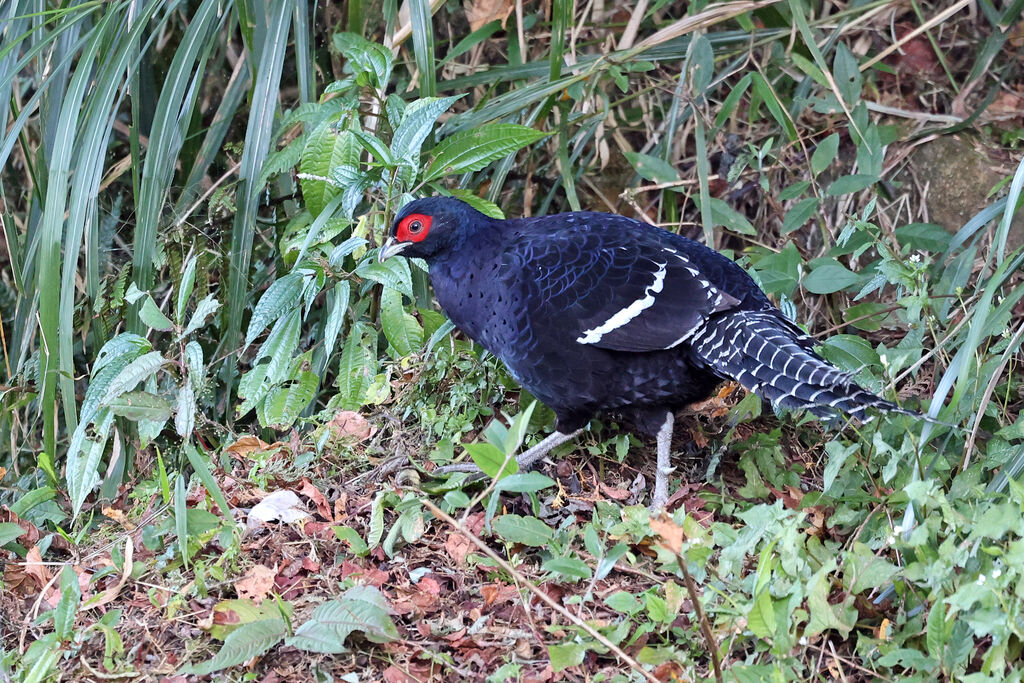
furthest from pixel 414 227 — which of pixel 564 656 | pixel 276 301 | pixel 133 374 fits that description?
pixel 564 656

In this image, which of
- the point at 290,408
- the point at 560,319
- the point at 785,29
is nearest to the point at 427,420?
the point at 290,408

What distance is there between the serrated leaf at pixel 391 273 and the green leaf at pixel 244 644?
1249 millimetres

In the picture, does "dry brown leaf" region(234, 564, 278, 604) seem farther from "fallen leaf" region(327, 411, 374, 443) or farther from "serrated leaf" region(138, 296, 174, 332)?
"serrated leaf" region(138, 296, 174, 332)

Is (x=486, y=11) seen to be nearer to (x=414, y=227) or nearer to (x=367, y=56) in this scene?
(x=367, y=56)

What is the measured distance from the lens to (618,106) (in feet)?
15.8

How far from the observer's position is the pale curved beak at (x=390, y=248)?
348 centimetres

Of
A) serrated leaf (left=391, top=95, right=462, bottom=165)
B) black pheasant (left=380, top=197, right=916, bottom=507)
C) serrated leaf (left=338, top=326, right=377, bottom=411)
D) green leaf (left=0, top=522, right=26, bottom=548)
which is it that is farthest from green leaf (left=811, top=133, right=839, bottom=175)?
green leaf (left=0, top=522, right=26, bottom=548)

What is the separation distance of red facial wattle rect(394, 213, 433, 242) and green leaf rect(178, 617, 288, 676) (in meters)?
1.40

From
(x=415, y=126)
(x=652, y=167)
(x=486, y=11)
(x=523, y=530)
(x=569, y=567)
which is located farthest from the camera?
(x=486, y=11)

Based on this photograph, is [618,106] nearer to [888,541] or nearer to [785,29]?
[785,29]

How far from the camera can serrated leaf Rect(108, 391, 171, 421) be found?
3227 mm

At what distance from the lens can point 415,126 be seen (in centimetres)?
353

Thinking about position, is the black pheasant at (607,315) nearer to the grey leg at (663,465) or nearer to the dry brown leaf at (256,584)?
the grey leg at (663,465)

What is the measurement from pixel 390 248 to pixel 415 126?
44 centimetres
